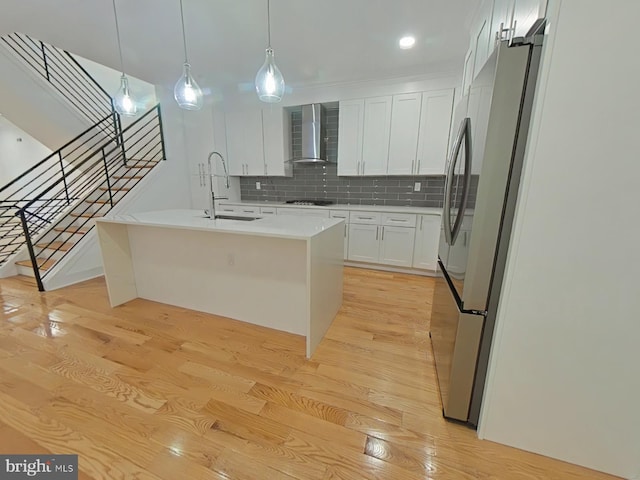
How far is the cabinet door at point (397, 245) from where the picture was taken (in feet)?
11.2

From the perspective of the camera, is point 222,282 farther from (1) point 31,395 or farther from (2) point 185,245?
(1) point 31,395

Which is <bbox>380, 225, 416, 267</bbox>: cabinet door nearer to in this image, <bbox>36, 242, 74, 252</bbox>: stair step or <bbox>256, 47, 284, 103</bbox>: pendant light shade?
<bbox>256, 47, 284, 103</bbox>: pendant light shade

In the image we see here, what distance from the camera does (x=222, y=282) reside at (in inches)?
92.4

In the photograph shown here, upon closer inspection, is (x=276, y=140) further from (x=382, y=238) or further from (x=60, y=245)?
(x=60, y=245)

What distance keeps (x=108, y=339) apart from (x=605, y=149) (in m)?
3.07

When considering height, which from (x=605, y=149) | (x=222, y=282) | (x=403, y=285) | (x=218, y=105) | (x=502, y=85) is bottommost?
(x=403, y=285)

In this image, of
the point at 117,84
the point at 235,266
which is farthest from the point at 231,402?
the point at 117,84

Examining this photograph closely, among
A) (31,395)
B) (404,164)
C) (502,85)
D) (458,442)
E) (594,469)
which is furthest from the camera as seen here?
(404,164)

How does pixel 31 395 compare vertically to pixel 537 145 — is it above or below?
below

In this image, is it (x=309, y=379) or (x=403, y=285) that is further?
(x=403, y=285)

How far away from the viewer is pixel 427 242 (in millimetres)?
3322

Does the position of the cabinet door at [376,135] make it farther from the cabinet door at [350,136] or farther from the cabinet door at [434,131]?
the cabinet door at [434,131]

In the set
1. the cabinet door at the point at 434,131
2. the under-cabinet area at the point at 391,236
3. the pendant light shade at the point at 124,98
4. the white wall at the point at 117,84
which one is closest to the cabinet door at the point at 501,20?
the cabinet door at the point at 434,131

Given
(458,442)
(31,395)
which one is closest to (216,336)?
(31,395)
